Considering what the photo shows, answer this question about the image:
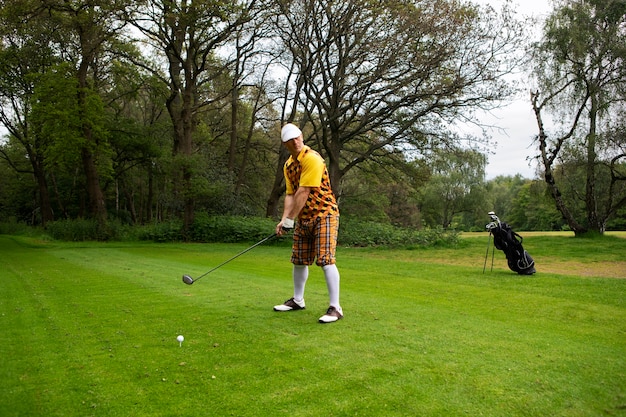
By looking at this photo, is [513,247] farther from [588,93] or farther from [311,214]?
[588,93]

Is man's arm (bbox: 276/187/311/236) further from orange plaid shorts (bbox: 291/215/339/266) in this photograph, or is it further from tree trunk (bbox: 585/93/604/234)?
tree trunk (bbox: 585/93/604/234)

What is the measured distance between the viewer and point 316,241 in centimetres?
514

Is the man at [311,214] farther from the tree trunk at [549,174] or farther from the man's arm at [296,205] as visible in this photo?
the tree trunk at [549,174]

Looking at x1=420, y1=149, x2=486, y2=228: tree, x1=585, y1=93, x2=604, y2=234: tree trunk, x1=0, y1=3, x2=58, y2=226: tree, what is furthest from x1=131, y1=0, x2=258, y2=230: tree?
x1=420, y1=149, x2=486, y2=228: tree

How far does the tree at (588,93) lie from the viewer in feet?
69.3

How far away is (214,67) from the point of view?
28.1 meters

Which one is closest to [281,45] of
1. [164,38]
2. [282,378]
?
[164,38]

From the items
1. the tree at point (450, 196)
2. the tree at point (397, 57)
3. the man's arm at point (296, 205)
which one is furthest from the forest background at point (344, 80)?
the tree at point (450, 196)

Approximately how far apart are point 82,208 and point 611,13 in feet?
109

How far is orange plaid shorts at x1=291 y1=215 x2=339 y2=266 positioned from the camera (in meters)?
5.06

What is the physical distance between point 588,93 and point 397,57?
990 centimetres

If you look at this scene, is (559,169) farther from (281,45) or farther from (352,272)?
(352,272)

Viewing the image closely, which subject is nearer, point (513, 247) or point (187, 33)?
point (513, 247)

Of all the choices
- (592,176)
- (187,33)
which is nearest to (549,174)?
(592,176)
